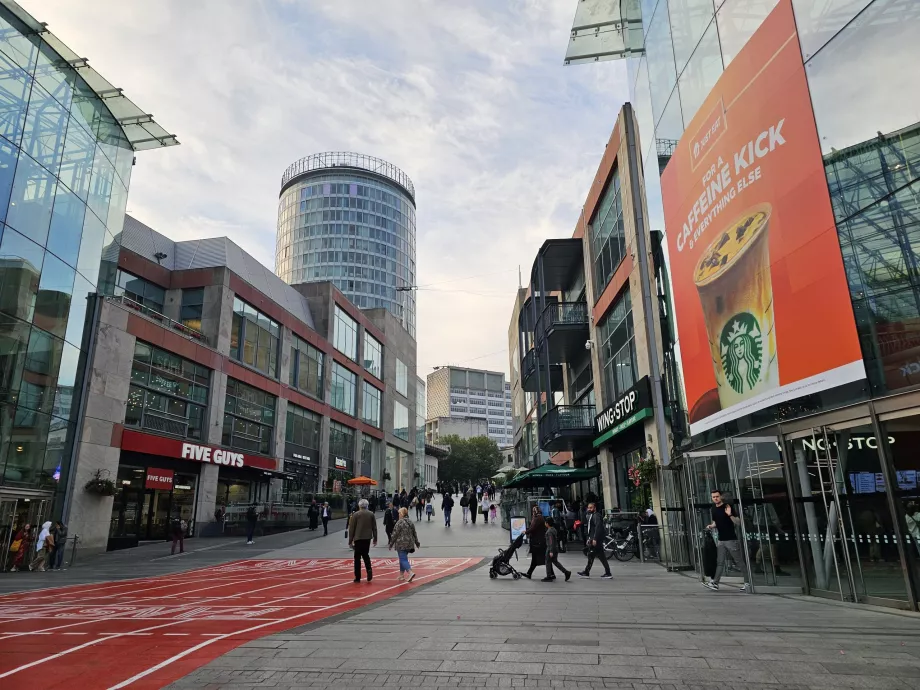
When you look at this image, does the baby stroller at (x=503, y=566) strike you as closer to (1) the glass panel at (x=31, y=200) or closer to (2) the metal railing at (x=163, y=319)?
(1) the glass panel at (x=31, y=200)

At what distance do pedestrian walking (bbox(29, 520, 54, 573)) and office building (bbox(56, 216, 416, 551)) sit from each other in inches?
111

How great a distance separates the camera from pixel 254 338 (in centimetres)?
3847

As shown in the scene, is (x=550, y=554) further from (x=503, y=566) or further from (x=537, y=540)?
(x=503, y=566)

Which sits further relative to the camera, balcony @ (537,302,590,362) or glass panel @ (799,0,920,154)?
balcony @ (537,302,590,362)

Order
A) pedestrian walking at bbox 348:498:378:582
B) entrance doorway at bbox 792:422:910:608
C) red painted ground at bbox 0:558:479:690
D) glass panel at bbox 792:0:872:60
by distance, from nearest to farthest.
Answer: red painted ground at bbox 0:558:479:690, entrance doorway at bbox 792:422:910:608, glass panel at bbox 792:0:872:60, pedestrian walking at bbox 348:498:378:582

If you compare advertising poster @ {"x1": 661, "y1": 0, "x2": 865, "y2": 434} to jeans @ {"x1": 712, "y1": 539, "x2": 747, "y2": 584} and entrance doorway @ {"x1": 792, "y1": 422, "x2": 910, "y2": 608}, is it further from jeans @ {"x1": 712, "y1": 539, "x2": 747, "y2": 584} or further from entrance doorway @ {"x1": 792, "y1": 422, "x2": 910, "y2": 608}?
jeans @ {"x1": 712, "y1": 539, "x2": 747, "y2": 584}

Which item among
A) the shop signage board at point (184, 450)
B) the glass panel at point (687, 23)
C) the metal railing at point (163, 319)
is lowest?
the shop signage board at point (184, 450)

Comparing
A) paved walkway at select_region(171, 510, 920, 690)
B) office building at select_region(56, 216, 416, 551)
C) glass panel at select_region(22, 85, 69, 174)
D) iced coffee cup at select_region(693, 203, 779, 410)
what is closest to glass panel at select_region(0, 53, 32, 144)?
glass panel at select_region(22, 85, 69, 174)

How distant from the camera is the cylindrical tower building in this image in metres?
126

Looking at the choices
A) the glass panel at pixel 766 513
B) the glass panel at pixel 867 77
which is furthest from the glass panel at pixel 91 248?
the glass panel at pixel 867 77

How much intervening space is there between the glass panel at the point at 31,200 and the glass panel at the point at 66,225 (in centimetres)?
34

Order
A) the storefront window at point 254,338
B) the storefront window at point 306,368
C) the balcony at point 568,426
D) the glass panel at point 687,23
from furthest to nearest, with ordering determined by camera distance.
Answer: the storefront window at point 306,368
the storefront window at point 254,338
the balcony at point 568,426
the glass panel at point 687,23

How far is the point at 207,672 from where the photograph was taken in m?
5.96

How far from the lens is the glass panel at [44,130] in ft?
71.5
